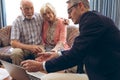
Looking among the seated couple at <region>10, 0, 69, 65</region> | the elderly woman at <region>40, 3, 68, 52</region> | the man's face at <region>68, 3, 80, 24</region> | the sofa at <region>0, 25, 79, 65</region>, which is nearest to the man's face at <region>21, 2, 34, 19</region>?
the seated couple at <region>10, 0, 69, 65</region>

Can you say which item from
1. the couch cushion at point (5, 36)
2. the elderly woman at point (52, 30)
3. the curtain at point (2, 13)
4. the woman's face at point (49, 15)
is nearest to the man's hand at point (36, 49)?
the elderly woman at point (52, 30)

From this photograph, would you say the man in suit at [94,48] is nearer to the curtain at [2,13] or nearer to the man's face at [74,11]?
the man's face at [74,11]

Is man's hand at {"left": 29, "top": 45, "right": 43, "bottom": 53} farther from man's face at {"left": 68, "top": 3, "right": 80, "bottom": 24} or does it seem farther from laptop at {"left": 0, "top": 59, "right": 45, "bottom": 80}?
man's face at {"left": 68, "top": 3, "right": 80, "bottom": 24}

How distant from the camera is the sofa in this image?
3.28 m

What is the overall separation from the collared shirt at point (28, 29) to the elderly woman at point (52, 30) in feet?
0.31

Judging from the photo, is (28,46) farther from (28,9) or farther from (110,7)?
(110,7)

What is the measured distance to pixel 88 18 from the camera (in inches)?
60.6

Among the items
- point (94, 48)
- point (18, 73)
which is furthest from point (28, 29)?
point (94, 48)

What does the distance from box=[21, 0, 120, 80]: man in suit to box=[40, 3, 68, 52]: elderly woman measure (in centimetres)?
134

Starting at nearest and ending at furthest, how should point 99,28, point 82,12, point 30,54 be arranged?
point 99,28 < point 82,12 < point 30,54

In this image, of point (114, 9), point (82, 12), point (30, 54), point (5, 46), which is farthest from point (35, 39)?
point (82, 12)

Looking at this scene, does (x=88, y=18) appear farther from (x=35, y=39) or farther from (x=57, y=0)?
(x=57, y=0)

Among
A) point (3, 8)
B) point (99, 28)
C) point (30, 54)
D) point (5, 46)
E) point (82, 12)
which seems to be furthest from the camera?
point (3, 8)

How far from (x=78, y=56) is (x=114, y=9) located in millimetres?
1932
